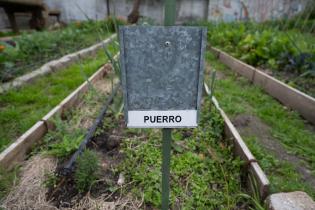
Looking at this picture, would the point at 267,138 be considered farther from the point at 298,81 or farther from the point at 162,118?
the point at 162,118

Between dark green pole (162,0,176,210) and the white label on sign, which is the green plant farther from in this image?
the white label on sign

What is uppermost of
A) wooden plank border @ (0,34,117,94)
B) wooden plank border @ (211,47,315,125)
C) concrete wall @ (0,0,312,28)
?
concrete wall @ (0,0,312,28)

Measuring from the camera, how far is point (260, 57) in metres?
3.37

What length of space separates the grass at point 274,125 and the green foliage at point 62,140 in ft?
4.02

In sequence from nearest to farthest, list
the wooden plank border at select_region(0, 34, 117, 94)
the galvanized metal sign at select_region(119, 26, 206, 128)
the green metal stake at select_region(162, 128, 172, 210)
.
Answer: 1. the galvanized metal sign at select_region(119, 26, 206, 128)
2. the green metal stake at select_region(162, 128, 172, 210)
3. the wooden plank border at select_region(0, 34, 117, 94)

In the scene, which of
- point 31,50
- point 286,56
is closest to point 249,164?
point 286,56

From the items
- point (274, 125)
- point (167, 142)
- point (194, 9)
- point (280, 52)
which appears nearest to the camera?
point (167, 142)

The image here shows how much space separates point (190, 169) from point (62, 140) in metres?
0.91

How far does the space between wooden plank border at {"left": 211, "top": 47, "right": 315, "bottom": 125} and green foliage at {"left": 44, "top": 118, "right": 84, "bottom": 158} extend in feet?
6.57

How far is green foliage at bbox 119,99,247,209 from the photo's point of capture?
1205 millimetres

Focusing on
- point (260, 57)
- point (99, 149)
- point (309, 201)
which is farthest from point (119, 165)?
point (260, 57)

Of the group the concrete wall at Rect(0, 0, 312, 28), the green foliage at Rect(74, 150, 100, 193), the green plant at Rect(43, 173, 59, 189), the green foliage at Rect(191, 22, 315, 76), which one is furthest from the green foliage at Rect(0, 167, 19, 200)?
the concrete wall at Rect(0, 0, 312, 28)

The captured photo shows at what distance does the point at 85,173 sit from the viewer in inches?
47.4

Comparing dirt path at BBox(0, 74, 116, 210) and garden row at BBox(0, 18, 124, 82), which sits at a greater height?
garden row at BBox(0, 18, 124, 82)
